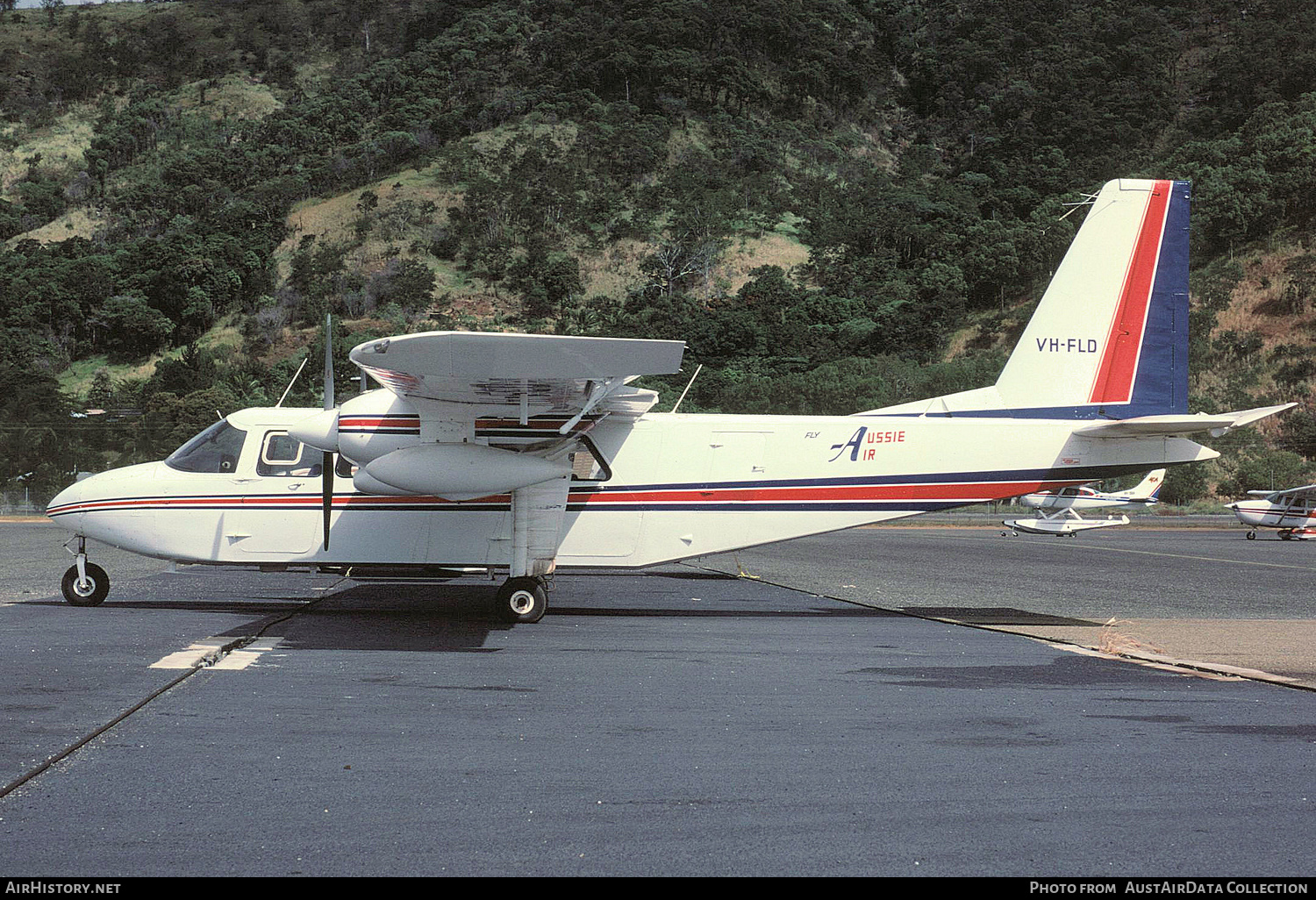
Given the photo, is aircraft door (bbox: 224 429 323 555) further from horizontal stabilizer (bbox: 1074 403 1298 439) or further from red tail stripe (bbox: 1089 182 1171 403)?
red tail stripe (bbox: 1089 182 1171 403)

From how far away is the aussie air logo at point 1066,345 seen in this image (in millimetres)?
14617

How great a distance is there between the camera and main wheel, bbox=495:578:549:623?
13305 millimetres

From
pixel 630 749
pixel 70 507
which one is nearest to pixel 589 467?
pixel 70 507

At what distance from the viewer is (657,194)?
383 ft

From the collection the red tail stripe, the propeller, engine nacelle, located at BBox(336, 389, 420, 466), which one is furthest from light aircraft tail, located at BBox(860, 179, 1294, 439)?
the propeller

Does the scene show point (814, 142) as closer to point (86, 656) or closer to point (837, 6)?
point (837, 6)

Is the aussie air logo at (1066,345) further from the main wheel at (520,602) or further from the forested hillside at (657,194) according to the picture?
the forested hillside at (657,194)

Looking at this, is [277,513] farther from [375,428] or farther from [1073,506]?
[1073,506]

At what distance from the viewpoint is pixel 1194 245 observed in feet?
286

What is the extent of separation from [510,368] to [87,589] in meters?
6.76

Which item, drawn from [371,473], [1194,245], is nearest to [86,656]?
[371,473]

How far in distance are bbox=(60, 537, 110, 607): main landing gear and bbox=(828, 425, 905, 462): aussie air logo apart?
30.9 feet

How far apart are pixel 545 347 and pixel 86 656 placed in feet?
16.1

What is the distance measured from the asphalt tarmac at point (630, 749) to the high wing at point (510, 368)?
8.72 ft
